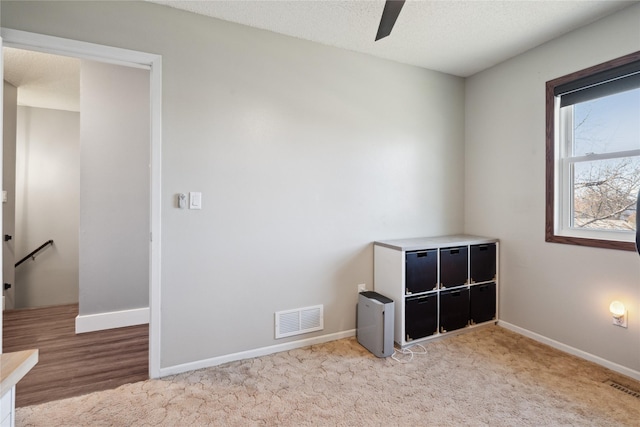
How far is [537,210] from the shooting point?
2.74 m

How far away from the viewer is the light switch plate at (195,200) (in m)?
2.22

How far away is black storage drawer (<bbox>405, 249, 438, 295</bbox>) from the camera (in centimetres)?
257

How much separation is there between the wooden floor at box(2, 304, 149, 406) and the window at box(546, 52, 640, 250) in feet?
11.6

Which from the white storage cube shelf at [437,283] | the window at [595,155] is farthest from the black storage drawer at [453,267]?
the window at [595,155]

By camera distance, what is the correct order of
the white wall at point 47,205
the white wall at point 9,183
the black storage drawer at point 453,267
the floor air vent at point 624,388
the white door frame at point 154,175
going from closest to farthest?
the floor air vent at point 624,388
the white door frame at point 154,175
the black storage drawer at point 453,267
the white wall at point 9,183
the white wall at point 47,205

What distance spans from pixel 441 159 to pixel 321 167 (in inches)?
56.9

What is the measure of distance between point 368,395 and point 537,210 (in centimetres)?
218

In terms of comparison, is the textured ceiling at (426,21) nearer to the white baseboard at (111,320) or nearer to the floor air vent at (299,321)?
the floor air vent at (299,321)

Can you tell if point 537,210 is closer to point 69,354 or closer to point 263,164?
point 263,164

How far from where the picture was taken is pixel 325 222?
106 inches

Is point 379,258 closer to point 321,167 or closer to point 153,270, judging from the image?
point 321,167

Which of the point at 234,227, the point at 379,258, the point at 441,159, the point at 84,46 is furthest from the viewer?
the point at 441,159

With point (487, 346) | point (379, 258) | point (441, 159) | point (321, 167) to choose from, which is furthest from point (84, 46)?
point (487, 346)

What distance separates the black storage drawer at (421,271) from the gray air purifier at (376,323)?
0.81 ft
